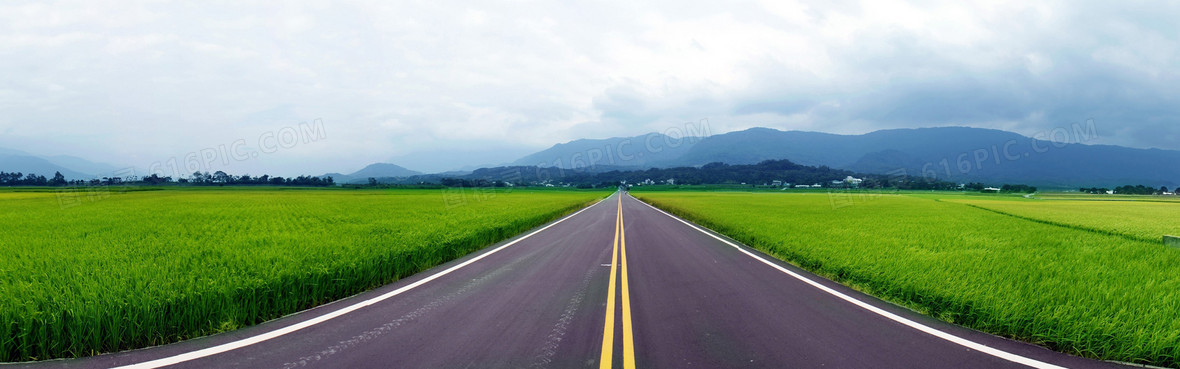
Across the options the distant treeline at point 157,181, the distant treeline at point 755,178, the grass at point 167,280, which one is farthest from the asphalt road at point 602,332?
the distant treeline at point 755,178

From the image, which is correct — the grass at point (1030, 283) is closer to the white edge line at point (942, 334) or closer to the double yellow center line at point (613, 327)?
the white edge line at point (942, 334)

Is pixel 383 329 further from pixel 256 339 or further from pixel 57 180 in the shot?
pixel 57 180

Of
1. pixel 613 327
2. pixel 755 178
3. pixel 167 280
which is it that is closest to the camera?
pixel 613 327

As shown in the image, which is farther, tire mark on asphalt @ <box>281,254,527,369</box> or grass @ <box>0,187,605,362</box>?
grass @ <box>0,187,605,362</box>

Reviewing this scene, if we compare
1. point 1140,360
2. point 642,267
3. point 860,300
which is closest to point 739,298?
point 860,300

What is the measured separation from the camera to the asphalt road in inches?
173

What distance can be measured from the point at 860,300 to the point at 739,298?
1837 millimetres

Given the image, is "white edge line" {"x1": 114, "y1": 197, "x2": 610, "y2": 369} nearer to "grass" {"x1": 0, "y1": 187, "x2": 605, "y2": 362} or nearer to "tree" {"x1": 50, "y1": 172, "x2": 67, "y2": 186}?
"grass" {"x1": 0, "y1": 187, "x2": 605, "y2": 362}

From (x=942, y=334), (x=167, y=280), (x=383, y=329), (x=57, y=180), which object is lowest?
(x=942, y=334)

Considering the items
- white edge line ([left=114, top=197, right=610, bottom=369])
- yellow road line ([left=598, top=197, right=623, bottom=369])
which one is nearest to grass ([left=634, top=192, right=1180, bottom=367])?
yellow road line ([left=598, top=197, right=623, bottom=369])

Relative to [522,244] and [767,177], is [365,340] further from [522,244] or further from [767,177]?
[767,177]

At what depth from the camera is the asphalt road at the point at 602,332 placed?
173 inches

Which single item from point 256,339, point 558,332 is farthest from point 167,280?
point 558,332

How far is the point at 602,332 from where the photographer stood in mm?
5254
